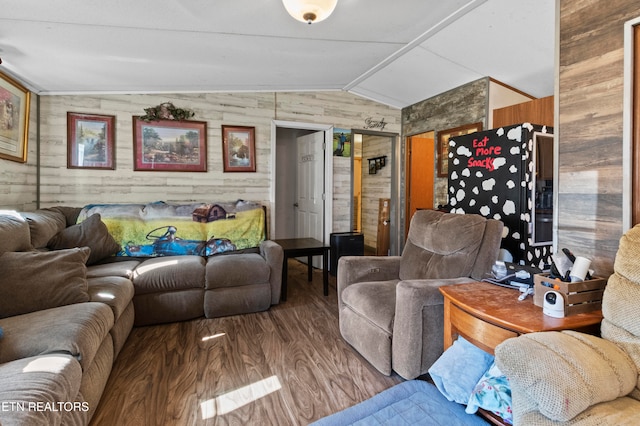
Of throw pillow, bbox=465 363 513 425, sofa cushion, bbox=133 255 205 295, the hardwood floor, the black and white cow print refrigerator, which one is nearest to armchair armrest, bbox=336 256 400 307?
the hardwood floor

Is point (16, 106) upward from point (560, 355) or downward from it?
upward

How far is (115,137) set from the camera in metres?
3.61

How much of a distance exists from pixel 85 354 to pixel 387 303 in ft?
5.33

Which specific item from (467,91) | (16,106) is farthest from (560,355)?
(16,106)

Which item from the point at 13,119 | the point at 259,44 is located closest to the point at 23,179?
the point at 13,119

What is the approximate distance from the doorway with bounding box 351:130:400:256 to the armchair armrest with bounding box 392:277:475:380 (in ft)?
9.58

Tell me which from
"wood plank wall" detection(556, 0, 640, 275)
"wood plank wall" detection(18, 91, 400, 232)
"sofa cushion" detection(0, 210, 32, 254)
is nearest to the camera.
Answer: "wood plank wall" detection(556, 0, 640, 275)

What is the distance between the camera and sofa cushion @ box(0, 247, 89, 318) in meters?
1.77

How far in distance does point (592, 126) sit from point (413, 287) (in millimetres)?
1233

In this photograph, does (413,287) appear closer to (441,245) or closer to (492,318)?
(492,318)

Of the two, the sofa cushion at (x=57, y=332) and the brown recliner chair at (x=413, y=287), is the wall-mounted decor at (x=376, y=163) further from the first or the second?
the sofa cushion at (x=57, y=332)

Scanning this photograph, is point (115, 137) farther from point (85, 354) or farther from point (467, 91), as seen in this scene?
point (467, 91)

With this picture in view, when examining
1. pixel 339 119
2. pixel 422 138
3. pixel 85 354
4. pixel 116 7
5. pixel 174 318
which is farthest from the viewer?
pixel 422 138

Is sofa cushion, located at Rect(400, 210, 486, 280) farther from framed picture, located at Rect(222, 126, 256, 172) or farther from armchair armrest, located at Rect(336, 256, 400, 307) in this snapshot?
framed picture, located at Rect(222, 126, 256, 172)
